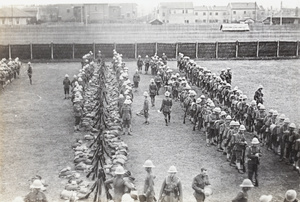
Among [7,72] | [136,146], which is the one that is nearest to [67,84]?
[7,72]

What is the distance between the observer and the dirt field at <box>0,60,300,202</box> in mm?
11508

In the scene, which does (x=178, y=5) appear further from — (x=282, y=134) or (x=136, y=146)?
(x=282, y=134)

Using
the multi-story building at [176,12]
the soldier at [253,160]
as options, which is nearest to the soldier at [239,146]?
the soldier at [253,160]

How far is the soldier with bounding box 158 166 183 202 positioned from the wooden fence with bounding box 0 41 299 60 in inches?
1194

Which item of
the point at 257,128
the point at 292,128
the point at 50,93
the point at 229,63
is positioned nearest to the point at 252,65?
the point at 229,63

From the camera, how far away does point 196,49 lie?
127 feet

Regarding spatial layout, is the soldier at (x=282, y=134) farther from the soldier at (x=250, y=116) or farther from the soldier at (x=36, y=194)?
the soldier at (x=36, y=194)

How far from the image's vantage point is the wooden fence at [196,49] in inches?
1515

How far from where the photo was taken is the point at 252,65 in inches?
1341

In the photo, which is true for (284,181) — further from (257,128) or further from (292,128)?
(257,128)

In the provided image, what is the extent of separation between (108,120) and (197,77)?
8.41 meters

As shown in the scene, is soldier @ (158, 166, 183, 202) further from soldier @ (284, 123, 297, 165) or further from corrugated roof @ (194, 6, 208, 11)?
corrugated roof @ (194, 6, 208, 11)

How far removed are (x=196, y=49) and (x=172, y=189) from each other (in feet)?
101

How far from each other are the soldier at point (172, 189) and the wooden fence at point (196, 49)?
99.5 ft
